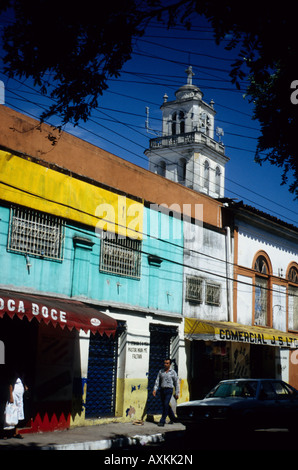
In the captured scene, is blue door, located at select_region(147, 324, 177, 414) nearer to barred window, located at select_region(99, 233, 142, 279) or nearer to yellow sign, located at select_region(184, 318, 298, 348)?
yellow sign, located at select_region(184, 318, 298, 348)

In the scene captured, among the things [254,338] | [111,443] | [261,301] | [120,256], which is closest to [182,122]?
[261,301]

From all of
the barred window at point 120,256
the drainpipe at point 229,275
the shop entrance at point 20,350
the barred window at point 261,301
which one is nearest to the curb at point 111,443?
the shop entrance at point 20,350

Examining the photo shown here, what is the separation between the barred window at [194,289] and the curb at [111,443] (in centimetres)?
566

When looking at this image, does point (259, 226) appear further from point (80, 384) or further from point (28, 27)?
point (28, 27)

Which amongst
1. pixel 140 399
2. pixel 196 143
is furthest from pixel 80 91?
pixel 196 143

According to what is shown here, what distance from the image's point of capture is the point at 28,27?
6645 millimetres

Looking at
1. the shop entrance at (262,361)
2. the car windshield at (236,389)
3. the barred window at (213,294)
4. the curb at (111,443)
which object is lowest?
the curb at (111,443)

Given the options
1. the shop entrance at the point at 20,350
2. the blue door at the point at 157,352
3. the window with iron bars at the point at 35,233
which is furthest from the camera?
the blue door at the point at 157,352

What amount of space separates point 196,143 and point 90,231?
1920 inches

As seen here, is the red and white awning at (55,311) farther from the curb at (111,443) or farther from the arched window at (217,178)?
the arched window at (217,178)

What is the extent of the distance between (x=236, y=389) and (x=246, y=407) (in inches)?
47.4

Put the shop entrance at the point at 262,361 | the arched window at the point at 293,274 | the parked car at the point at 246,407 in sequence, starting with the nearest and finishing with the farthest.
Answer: the parked car at the point at 246,407 → the shop entrance at the point at 262,361 → the arched window at the point at 293,274

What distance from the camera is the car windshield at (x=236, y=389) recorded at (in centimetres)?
1180
